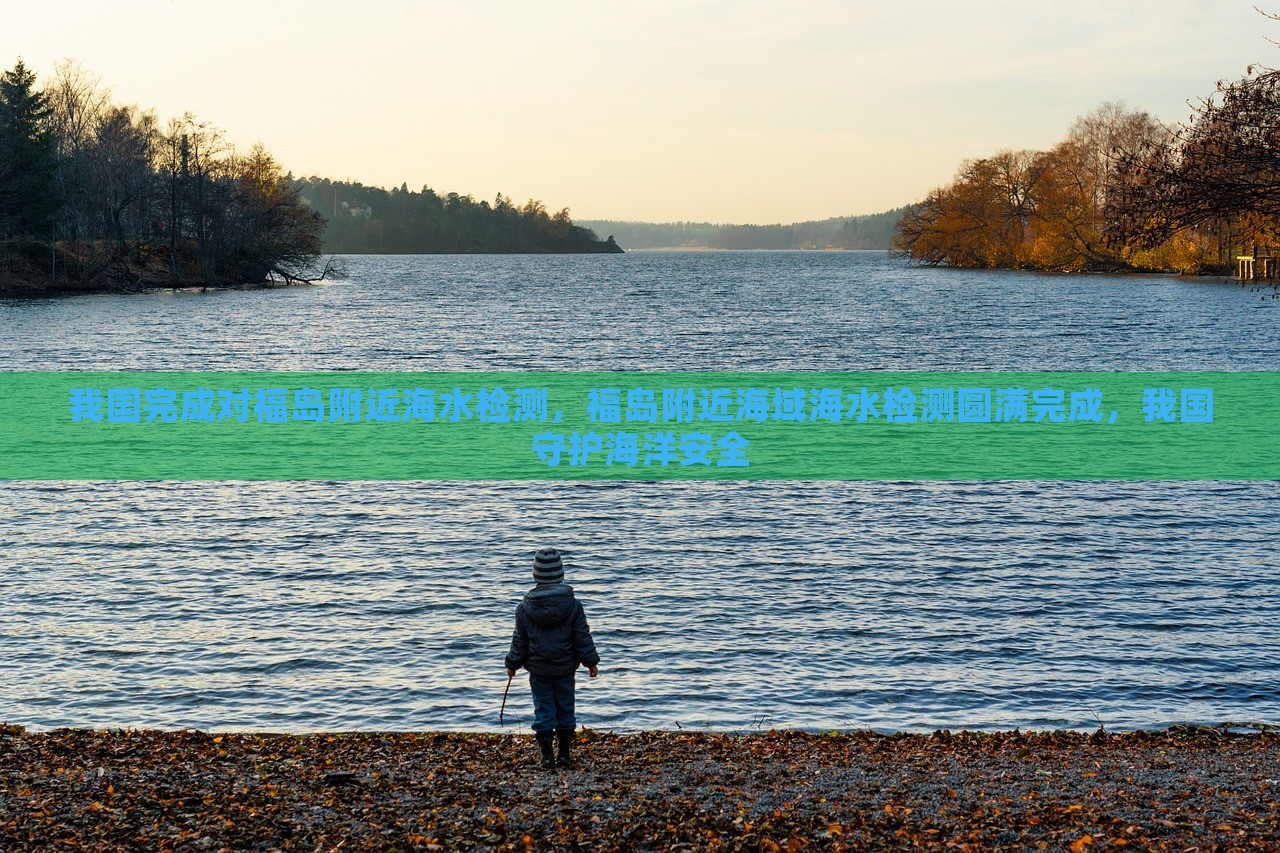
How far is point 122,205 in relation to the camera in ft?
395

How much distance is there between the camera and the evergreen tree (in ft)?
344

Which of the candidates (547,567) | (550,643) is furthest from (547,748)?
(547,567)

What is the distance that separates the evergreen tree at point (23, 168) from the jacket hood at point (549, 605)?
105815 millimetres

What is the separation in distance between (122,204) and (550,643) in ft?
396

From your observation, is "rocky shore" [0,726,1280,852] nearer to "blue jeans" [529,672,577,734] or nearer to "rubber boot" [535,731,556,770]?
"rubber boot" [535,731,556,770]

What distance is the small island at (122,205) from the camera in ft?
359

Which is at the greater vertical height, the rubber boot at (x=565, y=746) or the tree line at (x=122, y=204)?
the tree line at (x=122, y=204)

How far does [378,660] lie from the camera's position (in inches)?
754

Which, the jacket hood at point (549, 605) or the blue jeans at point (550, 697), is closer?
the jacket hood at point (549, 605)

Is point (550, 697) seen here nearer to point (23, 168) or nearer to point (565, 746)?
point (565, 746)

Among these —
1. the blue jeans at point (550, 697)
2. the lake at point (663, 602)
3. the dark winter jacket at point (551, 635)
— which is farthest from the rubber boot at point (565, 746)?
the lake at point (663, 602)

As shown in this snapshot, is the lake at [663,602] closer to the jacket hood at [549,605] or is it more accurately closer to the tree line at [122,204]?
the jacket hood at [549,605]

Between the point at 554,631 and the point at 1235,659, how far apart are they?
39.4 feet

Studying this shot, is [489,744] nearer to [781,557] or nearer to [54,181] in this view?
[781,557]
